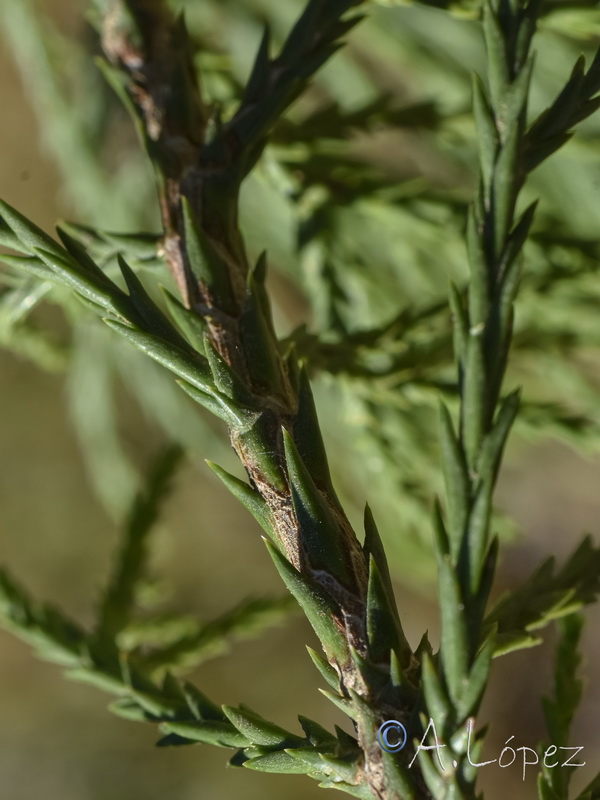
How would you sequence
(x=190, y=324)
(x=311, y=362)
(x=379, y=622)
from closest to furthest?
(x=379, y=622), (x=190, y=324), (x=311, y=362)

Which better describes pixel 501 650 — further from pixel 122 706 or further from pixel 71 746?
pixel 71 746

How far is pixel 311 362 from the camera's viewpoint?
85 centimetres

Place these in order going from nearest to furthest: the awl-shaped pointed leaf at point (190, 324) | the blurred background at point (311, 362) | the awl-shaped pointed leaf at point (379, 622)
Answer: the awl-shaped pointed leaf at point (379, 622) < the awl-shaped pointed leaf at point (190, 324) < the blurred background at point (311, 362)

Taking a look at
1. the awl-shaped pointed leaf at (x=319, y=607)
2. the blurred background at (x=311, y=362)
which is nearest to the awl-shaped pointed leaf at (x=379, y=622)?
the awl-shaped pointed leaf at (x=319, y=607)

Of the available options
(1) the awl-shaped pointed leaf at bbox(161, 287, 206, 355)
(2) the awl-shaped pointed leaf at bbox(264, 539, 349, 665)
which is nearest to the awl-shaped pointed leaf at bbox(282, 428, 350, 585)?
(2) the awl-shaped pointed leaf at bbox(264, 539, 349, 665)

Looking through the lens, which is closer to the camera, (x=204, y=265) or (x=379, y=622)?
(x=379, y=622)

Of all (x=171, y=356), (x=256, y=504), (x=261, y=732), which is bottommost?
(x=261, y=732)

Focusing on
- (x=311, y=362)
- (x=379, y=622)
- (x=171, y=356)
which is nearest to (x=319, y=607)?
(x=379, y=622)

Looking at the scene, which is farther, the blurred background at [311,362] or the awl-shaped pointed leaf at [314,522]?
the blurred background at [311,362]

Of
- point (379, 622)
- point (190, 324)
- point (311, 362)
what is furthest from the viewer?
point (311, 362)

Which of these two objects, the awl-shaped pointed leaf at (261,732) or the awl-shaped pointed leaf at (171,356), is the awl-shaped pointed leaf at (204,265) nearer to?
the awl-shaped pointed leaf at (171,356)

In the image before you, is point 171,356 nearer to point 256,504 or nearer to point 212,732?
point 256,504

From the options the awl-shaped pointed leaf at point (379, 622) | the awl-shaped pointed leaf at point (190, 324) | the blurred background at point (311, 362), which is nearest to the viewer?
the awl-shaped pointed leaf at point (379, 622)

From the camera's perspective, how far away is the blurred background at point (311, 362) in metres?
1.01
